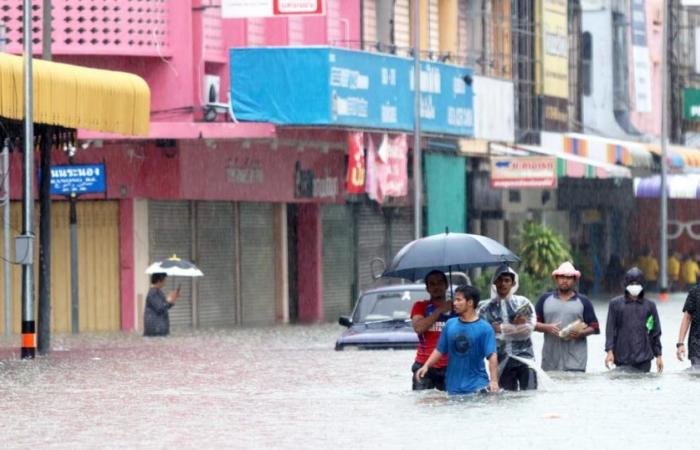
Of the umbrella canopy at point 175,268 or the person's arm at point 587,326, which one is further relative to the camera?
the umbrella canopy at point 175,268

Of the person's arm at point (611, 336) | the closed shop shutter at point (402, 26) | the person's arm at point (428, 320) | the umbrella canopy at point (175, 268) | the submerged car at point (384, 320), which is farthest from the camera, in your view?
the closed shop shutter at point (402, 26)

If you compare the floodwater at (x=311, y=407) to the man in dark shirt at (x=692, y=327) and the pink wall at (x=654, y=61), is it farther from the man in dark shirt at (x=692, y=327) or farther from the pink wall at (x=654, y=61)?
the pink wall at (x=654, y=61)

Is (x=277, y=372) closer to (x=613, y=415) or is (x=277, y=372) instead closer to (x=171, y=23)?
(x=613, y=415)

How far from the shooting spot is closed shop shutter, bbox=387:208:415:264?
5150 centimetres

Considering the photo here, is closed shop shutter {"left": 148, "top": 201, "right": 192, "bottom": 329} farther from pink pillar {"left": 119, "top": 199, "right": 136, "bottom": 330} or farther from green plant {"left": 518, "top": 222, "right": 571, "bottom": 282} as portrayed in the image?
green plant {"left": 518, "top": 222, "right": 571, "bottom": 282}

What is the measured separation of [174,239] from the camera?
42.1 m

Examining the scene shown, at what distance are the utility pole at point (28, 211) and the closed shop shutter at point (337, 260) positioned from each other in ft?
59.7

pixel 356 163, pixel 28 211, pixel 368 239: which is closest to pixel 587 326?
pixel 28 211

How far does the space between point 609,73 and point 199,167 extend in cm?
2650

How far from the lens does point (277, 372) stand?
88.8ft

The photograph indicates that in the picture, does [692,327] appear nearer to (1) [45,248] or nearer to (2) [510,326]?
(2) [510,326]

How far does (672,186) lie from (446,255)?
4323 centimetres

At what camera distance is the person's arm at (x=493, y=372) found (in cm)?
1892

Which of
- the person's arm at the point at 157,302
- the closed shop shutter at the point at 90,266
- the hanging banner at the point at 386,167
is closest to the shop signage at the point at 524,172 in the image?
the hanging banner at the point at 386,167
